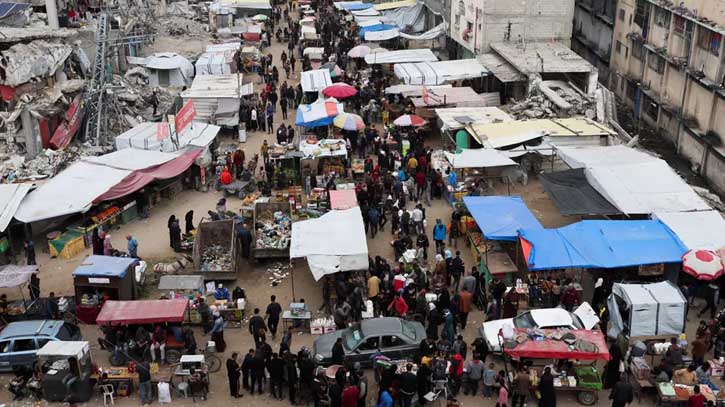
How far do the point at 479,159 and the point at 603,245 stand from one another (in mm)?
5694

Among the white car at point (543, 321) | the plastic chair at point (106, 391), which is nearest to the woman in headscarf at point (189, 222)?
the plastic chair at point (106, 391)

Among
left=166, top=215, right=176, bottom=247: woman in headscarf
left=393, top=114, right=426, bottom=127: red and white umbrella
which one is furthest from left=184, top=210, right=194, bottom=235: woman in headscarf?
left=393, top=114, right=426, bottom=127: red and white umbrella

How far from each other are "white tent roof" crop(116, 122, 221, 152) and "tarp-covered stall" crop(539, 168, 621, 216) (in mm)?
11323

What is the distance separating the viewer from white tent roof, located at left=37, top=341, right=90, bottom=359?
15.3 metres

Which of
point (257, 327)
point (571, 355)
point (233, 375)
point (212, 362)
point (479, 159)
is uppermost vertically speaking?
point (479, 159)

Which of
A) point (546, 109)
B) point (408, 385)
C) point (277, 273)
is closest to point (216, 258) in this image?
point (277, 273)

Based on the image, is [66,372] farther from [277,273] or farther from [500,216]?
[500,216]

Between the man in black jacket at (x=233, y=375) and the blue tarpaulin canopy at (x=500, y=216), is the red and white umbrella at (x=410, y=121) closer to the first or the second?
the blue tarpaulin canopy at (x=500, y=216)

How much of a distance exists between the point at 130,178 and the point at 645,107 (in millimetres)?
21508

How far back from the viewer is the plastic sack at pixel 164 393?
1527cm

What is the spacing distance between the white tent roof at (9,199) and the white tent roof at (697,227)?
1588 centimetres

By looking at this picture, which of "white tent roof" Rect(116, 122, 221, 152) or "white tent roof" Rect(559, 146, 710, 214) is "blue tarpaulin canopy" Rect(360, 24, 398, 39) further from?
"white tent roof" Rect(559, 146, 710, 214)

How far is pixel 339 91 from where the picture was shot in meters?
30.5

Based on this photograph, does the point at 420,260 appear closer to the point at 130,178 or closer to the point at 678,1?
the point at 130,178
